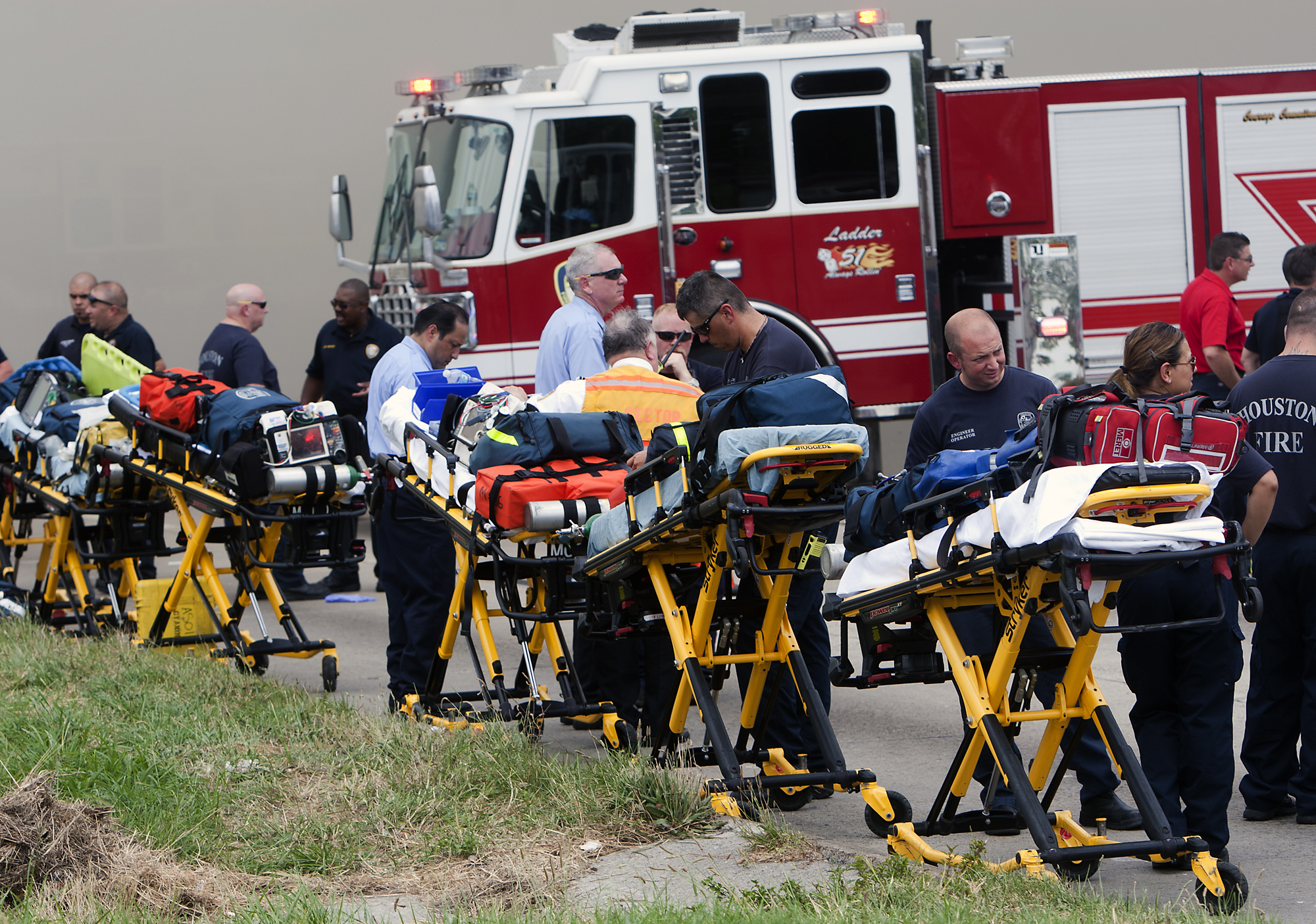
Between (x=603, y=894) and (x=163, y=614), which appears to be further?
(x=163, y=614)

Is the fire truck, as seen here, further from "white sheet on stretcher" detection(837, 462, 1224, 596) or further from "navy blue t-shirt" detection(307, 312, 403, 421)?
"white sheet on stretcher" detection(837, 462, 1224, 596)

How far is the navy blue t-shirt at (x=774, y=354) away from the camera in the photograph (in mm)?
6102

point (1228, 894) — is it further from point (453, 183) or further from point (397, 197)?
point (397, 197)

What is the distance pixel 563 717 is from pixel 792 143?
545 centimetres

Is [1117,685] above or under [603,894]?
under

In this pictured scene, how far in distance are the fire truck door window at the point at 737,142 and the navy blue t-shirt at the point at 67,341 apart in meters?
5.05

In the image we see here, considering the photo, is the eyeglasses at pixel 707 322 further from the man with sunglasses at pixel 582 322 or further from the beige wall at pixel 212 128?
the beige wall at pixel 212 128

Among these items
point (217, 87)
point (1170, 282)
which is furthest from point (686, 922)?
point (217, 87)

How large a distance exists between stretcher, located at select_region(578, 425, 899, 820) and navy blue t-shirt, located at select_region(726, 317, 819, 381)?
86 centimetres

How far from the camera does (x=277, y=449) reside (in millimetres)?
7391

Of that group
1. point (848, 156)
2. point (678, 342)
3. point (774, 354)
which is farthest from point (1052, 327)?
point (774, 354)

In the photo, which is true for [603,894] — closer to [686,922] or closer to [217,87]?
[686,922]

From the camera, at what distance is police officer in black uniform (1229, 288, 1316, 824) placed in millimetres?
5383

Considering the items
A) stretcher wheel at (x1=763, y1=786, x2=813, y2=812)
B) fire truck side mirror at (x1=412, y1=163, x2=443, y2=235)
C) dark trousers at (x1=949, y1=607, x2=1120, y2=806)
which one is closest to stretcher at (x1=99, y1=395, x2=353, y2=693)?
fire truck side mirror at (x1=412, y1=163, x2=443, y2=235)
